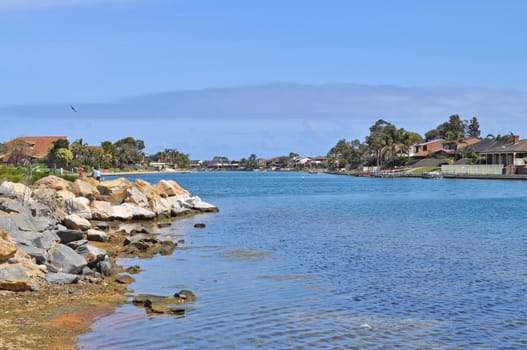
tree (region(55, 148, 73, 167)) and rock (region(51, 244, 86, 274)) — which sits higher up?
tree (region(55, 148, 73, 167))

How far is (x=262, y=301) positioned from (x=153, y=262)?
6.98 metres

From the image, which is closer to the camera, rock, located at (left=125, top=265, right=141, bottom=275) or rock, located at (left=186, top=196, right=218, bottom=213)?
rock, located at (left=125, top=265, right=141, bottom=275)

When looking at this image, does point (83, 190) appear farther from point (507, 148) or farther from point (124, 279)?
point (507, 148)

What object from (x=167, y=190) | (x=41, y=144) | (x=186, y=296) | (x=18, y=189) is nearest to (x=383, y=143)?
(x=41, y=144)

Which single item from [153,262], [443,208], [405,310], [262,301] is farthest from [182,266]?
[443,208]

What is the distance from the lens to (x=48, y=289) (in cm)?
1418

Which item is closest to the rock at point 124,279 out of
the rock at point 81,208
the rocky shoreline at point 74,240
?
the rocky shoreline at point 74,240

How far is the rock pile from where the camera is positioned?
15172 mm

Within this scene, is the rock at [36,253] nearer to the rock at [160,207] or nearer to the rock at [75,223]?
the rock at [75,223]

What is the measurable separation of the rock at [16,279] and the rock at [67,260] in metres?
1.97

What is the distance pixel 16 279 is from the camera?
1359 centimetres

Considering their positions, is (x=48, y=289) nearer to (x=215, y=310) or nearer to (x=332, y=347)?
(x=215, y=310)

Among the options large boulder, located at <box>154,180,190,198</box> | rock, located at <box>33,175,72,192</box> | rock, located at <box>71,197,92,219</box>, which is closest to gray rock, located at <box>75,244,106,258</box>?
rock, located at <box>71,197,92,219</box>

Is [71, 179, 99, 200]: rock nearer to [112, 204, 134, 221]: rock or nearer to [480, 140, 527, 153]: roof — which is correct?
[112, 204, 134, 221]: rock
